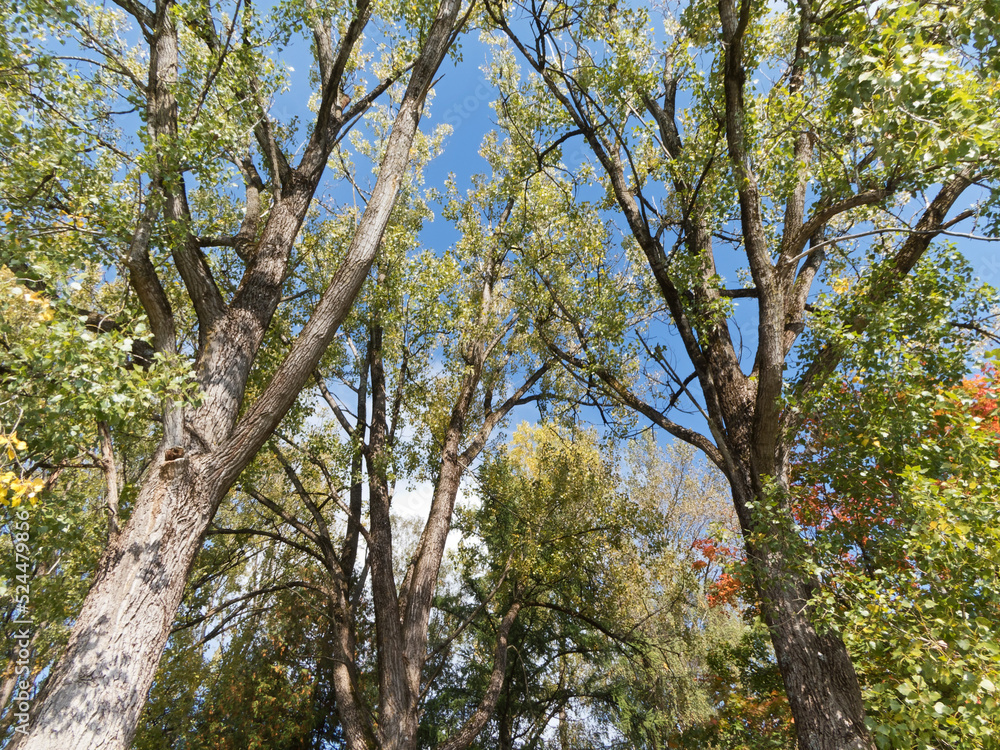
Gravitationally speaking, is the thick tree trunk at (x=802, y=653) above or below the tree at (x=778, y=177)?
below

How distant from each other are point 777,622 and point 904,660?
130cm

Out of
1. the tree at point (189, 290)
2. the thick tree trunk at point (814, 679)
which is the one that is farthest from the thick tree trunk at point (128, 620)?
the thick tree trunk at point (814, 679)

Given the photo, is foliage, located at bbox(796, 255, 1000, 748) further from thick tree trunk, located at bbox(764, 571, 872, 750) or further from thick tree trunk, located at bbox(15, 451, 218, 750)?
thick tree trunk, located at bbox(15, 451, 218, 750)

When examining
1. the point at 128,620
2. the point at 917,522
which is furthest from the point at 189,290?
the point at 917,522

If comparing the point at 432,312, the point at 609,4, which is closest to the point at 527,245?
the point at 432,312

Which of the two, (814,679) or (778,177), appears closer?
(814,679)

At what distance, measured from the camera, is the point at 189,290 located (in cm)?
504

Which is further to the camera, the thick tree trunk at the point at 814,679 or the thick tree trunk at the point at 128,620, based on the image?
the thick tree trunk at the point at 814,679

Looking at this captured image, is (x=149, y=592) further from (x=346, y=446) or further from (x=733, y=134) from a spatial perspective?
(x=733, y=134)

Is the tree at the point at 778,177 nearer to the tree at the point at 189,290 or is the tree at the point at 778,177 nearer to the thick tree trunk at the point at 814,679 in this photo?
the thick tree trunk at the point at 814,679

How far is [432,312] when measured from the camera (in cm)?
856

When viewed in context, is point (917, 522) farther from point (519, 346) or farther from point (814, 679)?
point (519, 346)

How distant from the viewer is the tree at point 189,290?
324cm

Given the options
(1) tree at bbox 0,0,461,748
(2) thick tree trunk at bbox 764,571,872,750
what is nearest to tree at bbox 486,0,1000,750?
(2) thick tree trunk at bbox 764,571,872,750
